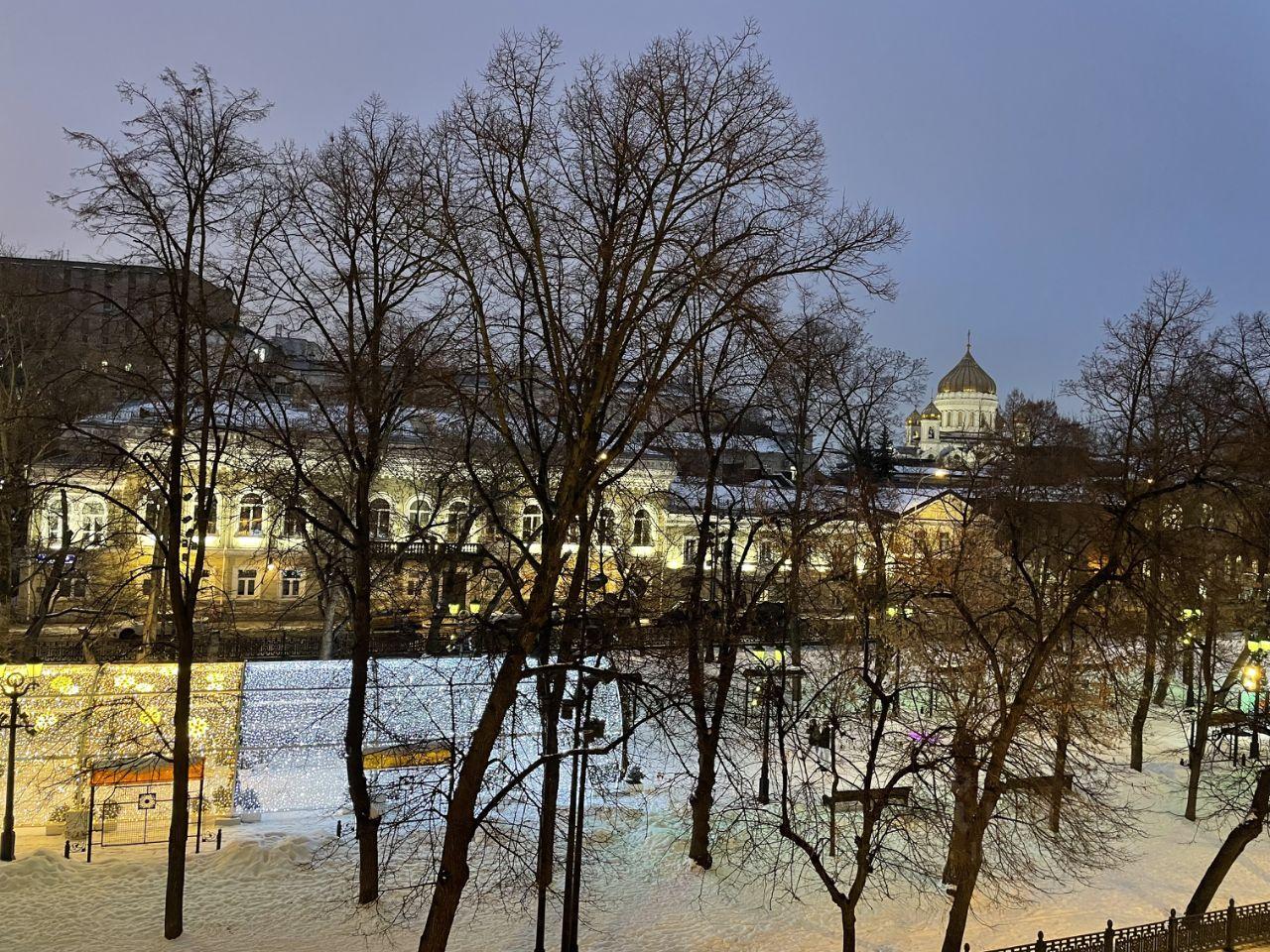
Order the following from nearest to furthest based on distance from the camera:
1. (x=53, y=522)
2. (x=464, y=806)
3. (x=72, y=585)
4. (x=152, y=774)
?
(x=464, y=806)
(x=152, y=774)
(x=53, y=522)
(x=72, y=585)

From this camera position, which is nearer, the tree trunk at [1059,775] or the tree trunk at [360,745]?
the tree trunk at [360,745]

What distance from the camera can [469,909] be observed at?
1359 centimetres

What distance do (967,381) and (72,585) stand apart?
396ft

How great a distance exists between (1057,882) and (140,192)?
1670 cm

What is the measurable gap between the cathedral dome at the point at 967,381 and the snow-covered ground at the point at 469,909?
394 ft

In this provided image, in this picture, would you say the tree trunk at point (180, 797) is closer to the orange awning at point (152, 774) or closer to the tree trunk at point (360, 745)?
the tree trunk at point (360, 745)

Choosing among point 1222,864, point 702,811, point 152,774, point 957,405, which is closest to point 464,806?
point 702,811

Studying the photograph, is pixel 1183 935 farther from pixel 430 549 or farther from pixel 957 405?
pixel 957 405

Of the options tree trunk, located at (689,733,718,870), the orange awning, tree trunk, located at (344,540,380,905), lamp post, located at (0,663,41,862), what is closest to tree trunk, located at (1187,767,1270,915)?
tree trunk, located at (689,733,718,870)

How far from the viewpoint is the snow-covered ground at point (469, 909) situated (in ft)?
40.9

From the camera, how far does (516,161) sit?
9.34 m

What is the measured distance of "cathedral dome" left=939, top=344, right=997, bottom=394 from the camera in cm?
12925

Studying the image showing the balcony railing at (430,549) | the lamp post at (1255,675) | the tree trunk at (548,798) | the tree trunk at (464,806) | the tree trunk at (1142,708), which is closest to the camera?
the tree trunk at (464,806)

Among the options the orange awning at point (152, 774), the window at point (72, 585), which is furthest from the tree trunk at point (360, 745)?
the window at point (72, 585)
